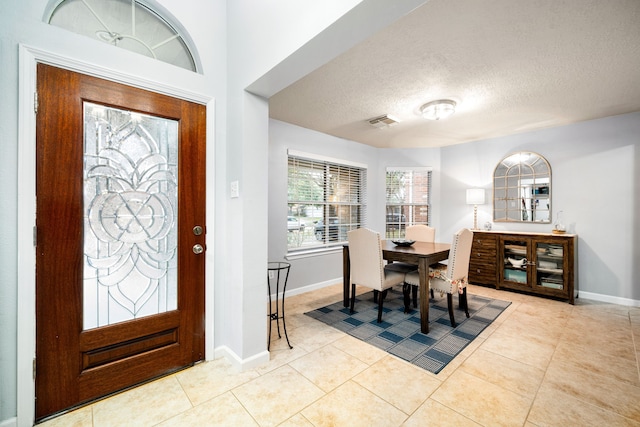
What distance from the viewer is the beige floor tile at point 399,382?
1.74m

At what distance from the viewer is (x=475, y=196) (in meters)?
4.56

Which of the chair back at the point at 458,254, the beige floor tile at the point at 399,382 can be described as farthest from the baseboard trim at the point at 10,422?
the chair back at the point at 458,254

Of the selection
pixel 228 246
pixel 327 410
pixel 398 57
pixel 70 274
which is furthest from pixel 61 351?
pixel 398 57

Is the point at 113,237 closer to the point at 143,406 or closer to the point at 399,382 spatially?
the point at 143,406

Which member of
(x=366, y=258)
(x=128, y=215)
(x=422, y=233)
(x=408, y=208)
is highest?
(x=408, y=208)

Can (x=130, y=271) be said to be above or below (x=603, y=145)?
below

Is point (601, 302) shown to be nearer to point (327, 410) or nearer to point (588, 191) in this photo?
point (588, 191)

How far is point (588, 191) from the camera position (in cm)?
381

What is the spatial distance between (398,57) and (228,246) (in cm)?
209


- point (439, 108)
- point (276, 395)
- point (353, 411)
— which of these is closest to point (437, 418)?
point (353, 411)

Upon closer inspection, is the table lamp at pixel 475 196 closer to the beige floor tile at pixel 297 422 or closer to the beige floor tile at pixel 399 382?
the beige floor tile at pixel 399 382

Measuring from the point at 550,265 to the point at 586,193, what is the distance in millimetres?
1148

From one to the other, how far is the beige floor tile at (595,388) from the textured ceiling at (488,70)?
8.10 feet

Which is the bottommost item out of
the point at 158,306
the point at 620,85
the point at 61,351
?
the point at 61,351
